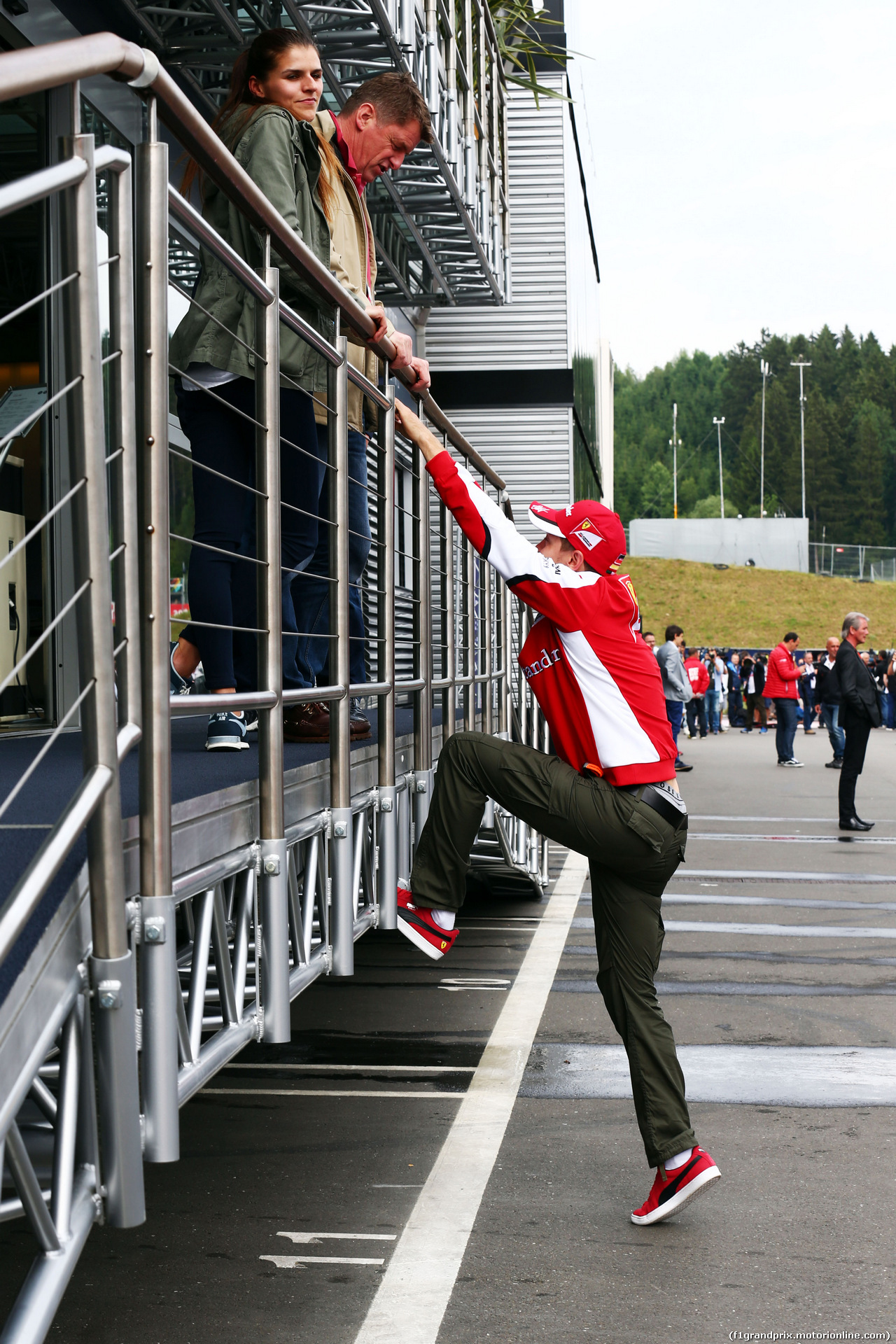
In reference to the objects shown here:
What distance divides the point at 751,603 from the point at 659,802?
237 ft

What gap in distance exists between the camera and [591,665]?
14.0 feet

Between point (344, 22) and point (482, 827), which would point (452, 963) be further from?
point (344, 22)

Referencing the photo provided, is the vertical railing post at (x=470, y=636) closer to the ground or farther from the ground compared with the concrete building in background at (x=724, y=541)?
closer to the ground

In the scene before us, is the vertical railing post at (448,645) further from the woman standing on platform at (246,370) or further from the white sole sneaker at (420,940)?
the white sole sneaker at (420,940)

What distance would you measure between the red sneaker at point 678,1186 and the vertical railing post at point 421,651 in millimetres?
1723

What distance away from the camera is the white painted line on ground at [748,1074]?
517cm

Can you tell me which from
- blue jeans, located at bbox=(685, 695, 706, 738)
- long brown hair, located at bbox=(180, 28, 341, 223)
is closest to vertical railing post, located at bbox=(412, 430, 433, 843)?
long brown hair, located at bbox=(180, 28, 341, 223)

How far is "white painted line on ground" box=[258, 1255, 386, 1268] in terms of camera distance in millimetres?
3670

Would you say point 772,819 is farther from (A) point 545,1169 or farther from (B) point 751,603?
(B) point 751,603

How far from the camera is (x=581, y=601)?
14.1 ft

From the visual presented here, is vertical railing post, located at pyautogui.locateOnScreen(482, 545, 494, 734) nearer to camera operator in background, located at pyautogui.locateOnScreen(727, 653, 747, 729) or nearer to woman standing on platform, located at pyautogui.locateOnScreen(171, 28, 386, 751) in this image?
woman standing on platform, located at pyautogui.locateOnScreen(171, 28, 386, 751)

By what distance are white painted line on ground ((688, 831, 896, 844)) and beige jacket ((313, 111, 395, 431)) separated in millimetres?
8213

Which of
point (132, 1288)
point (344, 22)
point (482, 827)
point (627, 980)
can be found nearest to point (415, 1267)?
point (132, 1288)

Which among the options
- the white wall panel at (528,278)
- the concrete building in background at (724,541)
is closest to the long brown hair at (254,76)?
the white wall panel at (528,278)
